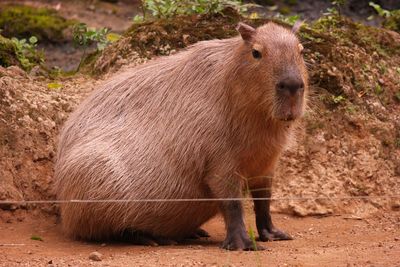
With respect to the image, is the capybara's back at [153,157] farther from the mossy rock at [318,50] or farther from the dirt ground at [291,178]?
the mossy rock at [318,50]

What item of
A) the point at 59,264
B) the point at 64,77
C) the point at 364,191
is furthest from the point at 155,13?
the point at 59,264

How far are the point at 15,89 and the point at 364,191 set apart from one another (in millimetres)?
2714

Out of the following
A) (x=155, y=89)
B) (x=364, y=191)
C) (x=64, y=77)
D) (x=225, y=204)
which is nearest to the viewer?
(x=225, y=204)

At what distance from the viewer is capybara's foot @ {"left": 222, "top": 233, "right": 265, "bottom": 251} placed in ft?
22.5

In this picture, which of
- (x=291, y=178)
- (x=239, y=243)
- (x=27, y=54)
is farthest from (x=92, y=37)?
(x=239, y=243)

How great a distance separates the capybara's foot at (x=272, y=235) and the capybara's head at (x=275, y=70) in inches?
36.4

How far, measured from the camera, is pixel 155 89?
749cm

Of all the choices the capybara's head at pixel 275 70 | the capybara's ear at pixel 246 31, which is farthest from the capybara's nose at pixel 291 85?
the capybara's ear at pixel 246 31

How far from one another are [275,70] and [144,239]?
1.48 m

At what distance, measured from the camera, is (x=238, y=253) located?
6699 millimetres

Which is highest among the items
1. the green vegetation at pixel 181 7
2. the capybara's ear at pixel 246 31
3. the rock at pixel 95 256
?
the green vegetation at pixel 181 7

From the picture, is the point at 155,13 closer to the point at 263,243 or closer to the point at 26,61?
the point at 26,61

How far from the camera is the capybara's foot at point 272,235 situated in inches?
287

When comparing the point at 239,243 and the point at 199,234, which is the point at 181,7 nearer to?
the point at 199,234
